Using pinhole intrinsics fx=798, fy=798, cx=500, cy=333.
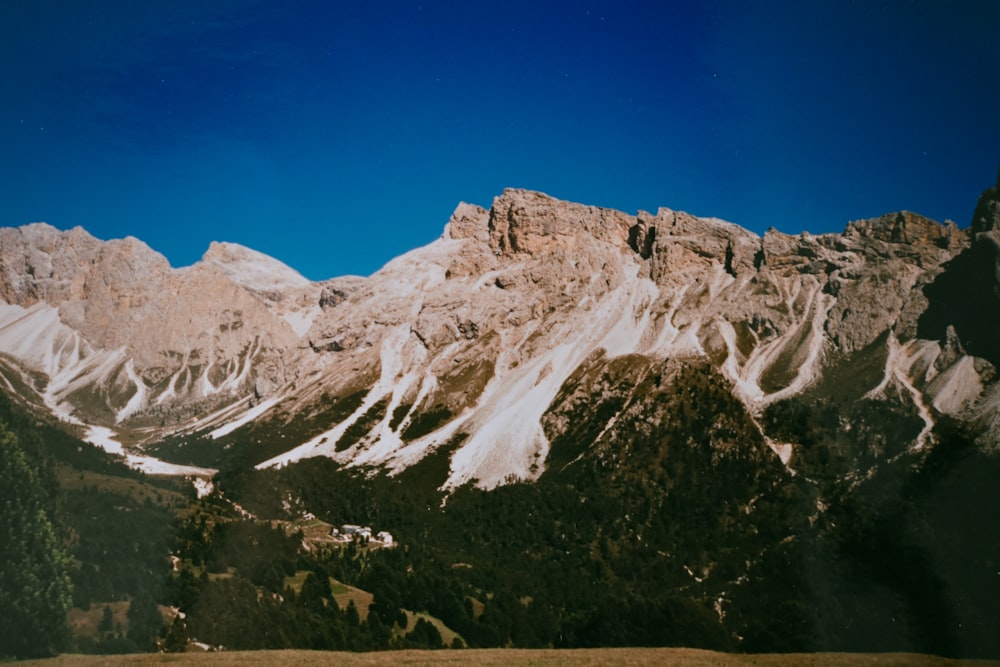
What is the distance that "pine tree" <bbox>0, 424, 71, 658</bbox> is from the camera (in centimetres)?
3950

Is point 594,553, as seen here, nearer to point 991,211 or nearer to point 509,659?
point 509,659

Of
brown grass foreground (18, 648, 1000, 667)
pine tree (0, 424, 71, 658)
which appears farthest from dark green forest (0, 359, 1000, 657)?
brown grass foreground (18, 648, 1000, 667)

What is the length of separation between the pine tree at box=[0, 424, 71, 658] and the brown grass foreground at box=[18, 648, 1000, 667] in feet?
4.92

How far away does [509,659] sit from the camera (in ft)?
152

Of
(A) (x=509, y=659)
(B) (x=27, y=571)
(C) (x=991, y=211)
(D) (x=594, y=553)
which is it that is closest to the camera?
(B) (x=27, y=571)

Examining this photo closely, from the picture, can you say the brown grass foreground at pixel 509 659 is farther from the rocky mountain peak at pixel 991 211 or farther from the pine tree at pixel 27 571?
the rocky mountain peak at pixel 991 211

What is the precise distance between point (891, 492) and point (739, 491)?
168 feet

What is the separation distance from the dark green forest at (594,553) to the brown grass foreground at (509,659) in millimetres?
3477

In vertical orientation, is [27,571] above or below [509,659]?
above

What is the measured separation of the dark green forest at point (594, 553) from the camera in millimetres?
52094

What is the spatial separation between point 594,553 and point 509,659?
395 feet

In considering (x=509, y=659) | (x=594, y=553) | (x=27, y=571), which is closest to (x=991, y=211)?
(x=594, y=553)

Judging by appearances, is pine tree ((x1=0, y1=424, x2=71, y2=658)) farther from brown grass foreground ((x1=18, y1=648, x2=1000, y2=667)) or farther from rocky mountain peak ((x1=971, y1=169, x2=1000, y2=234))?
rocky mountain peak ((x1=971, y1=169, x2=1000, y2=234))

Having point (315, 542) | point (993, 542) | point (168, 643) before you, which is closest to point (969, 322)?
point (993, 542)
